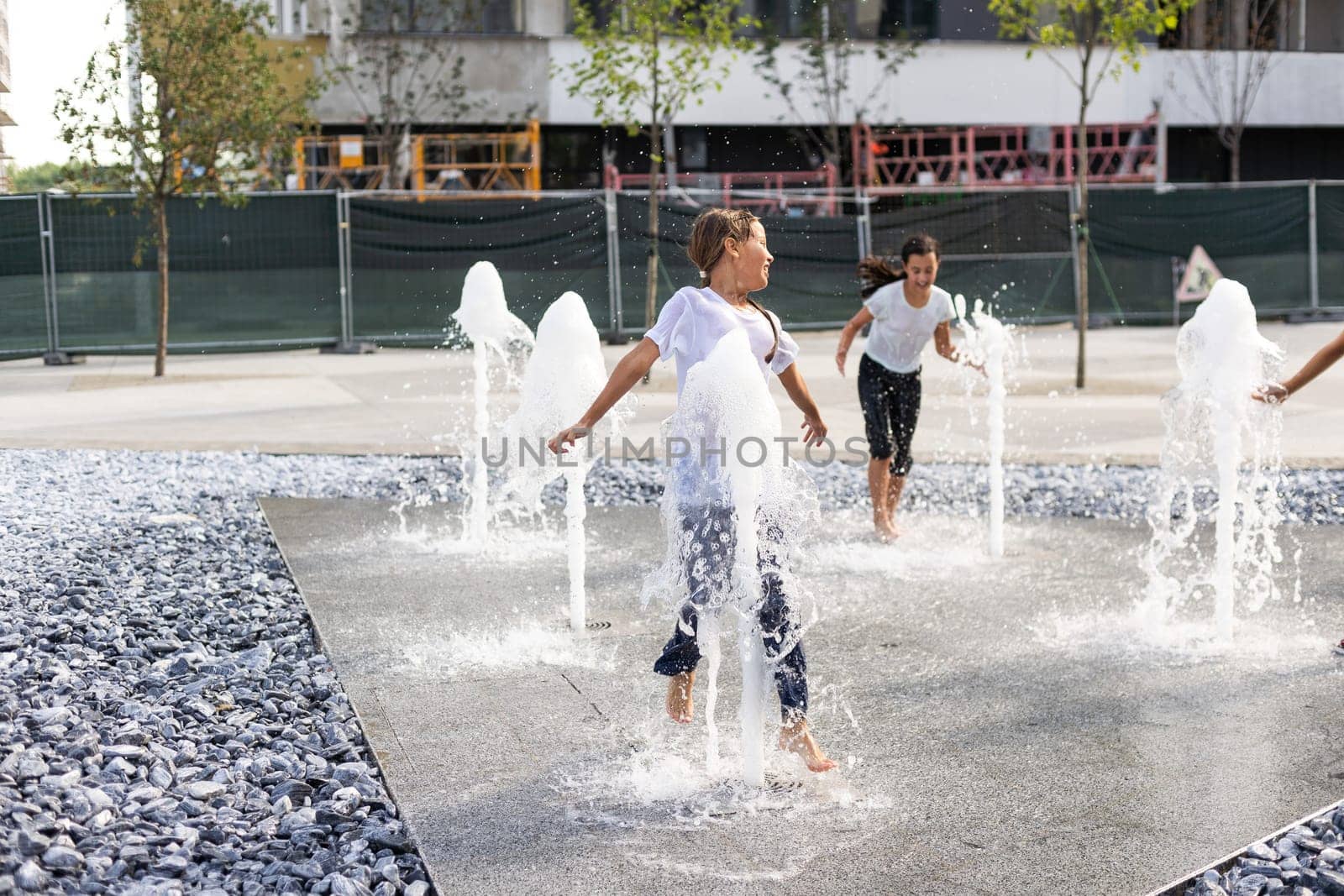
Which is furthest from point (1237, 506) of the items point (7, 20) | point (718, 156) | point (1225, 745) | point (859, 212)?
point (718, 156)

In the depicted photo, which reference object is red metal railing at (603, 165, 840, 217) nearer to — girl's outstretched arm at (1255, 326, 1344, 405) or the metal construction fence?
the metal construction fence

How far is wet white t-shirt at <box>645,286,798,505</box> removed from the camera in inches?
168

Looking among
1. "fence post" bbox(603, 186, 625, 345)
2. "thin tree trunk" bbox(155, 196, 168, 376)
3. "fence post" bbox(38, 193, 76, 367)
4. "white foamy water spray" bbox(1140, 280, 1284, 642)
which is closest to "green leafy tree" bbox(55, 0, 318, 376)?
"thin tree trunk" bbox(155, 196, 168, 376)

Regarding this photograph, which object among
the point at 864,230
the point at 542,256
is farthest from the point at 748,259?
the point at 864,230

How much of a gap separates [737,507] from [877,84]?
3161 cm

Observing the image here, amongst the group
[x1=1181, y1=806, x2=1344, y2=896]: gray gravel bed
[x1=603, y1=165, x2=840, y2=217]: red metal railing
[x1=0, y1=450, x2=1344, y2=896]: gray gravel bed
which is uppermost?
[x1=603, y1=165, x2=840, y2=217]: red metal railing

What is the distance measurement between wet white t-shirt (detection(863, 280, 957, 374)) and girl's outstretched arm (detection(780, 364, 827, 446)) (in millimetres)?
3199

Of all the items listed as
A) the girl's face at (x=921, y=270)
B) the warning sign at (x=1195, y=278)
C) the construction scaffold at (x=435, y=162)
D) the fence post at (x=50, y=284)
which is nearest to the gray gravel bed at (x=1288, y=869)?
the girl's face at (x=921, y=270)

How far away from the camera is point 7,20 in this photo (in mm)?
8797

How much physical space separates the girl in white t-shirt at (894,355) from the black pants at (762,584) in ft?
12.7

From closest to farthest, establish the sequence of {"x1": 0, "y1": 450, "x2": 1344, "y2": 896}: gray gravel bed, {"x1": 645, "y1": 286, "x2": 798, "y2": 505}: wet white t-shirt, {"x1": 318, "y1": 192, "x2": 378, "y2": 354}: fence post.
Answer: {"x1": 0, "y1": 450, "x2": 1344, "y2": 896}: gray gravel bed, {"x1": 645, "y1": 286, "x2": 798, "y2": 505}: wet white t-shirt, {"x1": 318, "y1": 192, "x2": 378, "y2": 354}: fence post

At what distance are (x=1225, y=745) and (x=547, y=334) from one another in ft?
9.90

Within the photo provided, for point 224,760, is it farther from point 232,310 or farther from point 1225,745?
point 232,310

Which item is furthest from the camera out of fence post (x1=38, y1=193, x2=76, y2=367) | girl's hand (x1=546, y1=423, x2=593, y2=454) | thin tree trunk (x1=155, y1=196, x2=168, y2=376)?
fence post (x1=38, y1=193, x2=76, y2=367)
